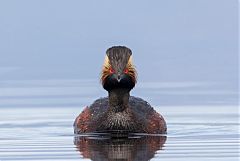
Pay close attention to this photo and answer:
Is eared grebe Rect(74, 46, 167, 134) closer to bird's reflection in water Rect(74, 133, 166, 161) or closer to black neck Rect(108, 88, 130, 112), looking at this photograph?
black neck Rect(108, 88, 130, 112)

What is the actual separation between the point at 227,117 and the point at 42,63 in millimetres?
12750

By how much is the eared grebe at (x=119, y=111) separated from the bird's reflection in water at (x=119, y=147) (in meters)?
0.65

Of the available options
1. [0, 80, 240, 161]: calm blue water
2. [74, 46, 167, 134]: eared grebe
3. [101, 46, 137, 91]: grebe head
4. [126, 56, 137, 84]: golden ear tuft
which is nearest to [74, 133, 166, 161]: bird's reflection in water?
[0, 80, 240, 161]: calm blue water

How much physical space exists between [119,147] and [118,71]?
238 centimetres

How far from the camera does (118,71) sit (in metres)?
30.6

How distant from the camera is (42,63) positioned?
44.5 m

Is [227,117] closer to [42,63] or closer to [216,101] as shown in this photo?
[216,101]

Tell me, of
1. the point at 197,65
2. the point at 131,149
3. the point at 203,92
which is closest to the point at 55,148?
the point at 131,149

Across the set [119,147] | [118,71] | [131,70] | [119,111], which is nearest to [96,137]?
[119,111]

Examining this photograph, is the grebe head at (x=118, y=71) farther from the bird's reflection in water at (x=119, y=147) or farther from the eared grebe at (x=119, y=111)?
the bird's reflection in water at (x=119, y=147)

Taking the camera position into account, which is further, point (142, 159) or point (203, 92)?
point (203, 92)

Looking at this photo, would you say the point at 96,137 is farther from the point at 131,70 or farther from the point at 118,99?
the point at 131,70

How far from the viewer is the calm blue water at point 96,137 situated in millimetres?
27484

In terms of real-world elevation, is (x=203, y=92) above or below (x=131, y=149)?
above
